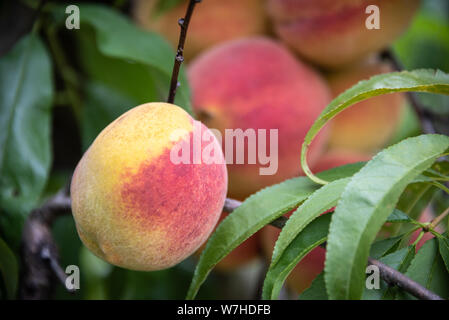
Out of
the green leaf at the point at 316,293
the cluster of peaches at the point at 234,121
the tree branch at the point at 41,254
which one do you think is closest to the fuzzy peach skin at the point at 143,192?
the cluster of peaches at the point at 234,121

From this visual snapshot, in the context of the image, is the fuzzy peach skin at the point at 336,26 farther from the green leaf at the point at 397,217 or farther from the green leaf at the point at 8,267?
the green leaf at the point at 8,267

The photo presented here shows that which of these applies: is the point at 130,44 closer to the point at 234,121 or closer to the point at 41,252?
the point at 234,121

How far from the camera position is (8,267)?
0.54 meters

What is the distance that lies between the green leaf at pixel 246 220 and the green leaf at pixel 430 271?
0.10 meters

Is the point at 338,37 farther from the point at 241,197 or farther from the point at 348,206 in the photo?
the point at 348,206

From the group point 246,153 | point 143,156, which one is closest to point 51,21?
point 246,153

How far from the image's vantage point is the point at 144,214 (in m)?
0.40

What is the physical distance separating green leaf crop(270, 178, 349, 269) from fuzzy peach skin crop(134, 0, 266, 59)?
0.47m

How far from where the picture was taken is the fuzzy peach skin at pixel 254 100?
68 centimetres

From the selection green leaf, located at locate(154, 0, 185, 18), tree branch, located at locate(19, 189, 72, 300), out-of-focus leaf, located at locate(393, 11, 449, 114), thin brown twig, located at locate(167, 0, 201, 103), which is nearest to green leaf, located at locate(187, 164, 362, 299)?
thin brown twig, located at locate(167, 0, 201, 103)

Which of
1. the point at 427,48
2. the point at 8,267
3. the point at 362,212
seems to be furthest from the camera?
the point at 427,48

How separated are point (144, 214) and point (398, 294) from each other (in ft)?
0.71

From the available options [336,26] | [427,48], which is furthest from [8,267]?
[427,48]

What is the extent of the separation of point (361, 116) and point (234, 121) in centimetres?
26
